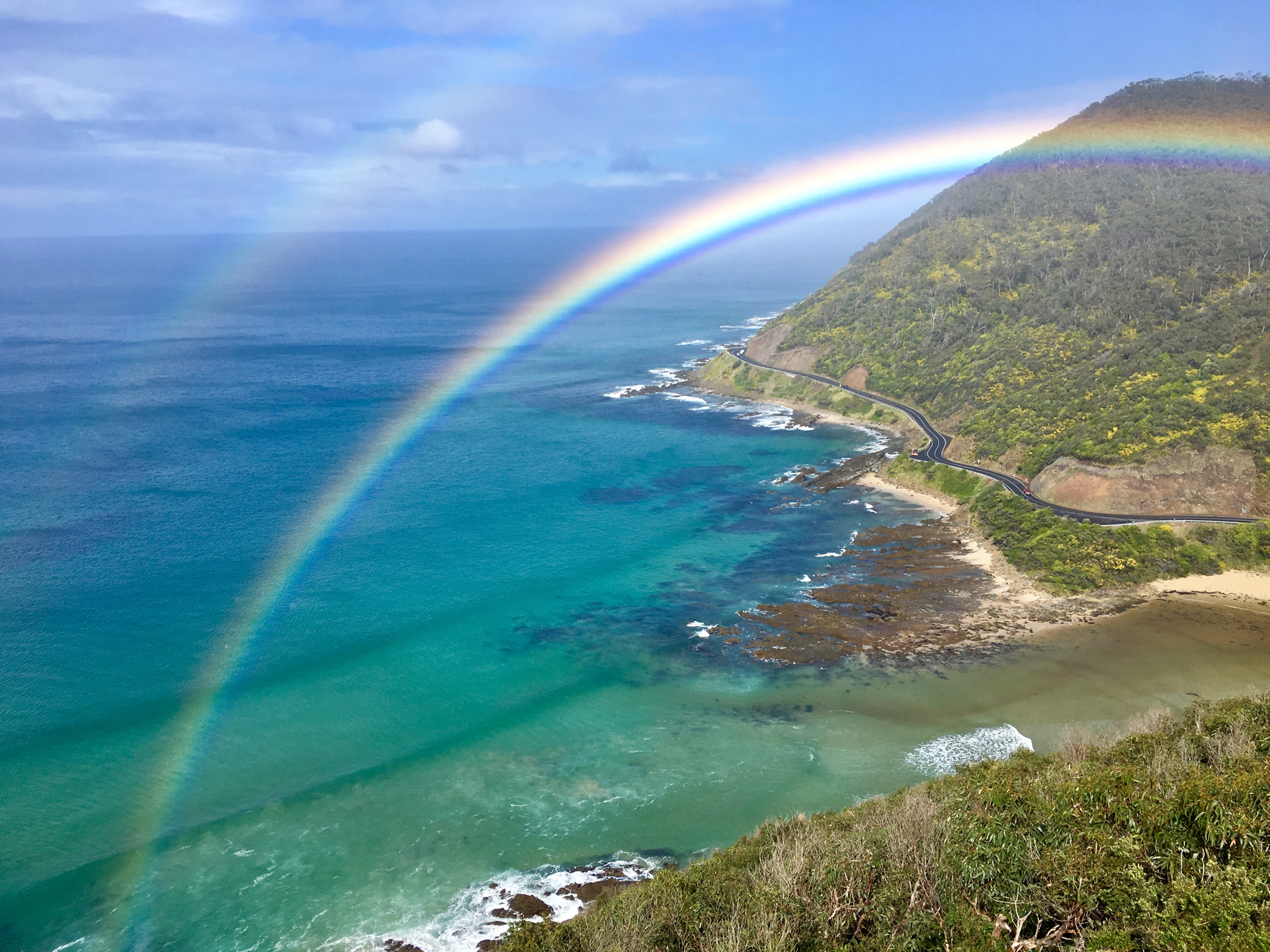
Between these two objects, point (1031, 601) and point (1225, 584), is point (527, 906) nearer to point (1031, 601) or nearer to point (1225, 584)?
point (1031, 601)

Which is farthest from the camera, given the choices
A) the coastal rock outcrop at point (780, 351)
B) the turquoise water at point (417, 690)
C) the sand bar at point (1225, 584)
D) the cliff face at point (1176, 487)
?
the coastal rock outcrop at point (780, 351)

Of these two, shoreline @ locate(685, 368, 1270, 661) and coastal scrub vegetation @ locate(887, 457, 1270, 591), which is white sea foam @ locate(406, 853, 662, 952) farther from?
coastal scrub vegetation @ locate(887, 457, 1270, 591)

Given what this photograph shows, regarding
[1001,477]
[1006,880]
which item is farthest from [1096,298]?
[1006,880]

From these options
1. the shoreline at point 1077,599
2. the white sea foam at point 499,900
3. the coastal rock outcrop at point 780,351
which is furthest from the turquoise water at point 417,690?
the coastal rock outcrop at point 780,351

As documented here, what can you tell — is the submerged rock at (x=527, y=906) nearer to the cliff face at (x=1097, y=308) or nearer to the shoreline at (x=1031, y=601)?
the shoreline at (x=1031, y=601)

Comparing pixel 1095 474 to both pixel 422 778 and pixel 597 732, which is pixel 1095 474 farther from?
pixel 422 778

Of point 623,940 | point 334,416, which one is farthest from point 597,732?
point 334,416

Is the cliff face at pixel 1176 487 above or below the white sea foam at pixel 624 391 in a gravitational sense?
below
